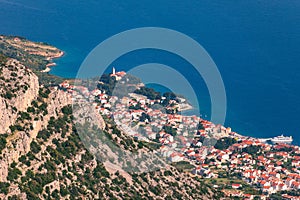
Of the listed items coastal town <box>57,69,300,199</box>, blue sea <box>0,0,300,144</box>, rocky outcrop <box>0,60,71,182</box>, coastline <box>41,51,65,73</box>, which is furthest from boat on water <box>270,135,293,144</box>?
rocky outcrop <box>0,60,71,182</box>

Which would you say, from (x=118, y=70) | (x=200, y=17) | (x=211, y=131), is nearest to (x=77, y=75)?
(x=118, y=70)

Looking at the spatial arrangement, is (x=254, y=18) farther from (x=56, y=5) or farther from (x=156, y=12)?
(x=56, y=5)

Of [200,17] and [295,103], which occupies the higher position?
[200,17]

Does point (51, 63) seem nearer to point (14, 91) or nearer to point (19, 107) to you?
point (14, 91)

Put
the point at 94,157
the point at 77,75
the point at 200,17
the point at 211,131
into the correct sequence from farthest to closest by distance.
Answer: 1. the point at 200,17
2. the point at 77,75
3. the point at 211,131
4. the point at 94,157

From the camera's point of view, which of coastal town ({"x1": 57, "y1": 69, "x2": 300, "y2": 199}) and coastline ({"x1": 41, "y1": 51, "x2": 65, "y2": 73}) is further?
coastline ({"x1": 41, "y1": 51, "x2": 65, "y2": 73})

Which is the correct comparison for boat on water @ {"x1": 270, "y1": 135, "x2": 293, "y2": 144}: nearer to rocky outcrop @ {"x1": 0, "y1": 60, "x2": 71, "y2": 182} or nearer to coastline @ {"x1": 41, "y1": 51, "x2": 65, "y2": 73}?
coastline @ {"x1": 41, "y1": 51, "x2": 65, "y2": 73}
